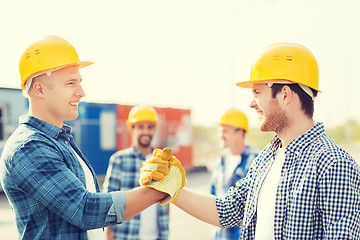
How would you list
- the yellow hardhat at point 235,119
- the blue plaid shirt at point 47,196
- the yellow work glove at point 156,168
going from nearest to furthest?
the blue plaid shirt at point 47,196 → the yellow work glove at point 156,168 → the yellow hardhat at point 235,119

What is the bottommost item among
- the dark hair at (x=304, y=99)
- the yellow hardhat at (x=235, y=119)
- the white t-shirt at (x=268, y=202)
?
the white t-shirt at (x=268, y=202)

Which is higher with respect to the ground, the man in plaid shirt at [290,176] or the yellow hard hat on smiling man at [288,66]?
the yellow hard hat on smiling man at [288,66]

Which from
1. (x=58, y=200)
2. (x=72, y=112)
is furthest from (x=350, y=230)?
(x=72, y=112)

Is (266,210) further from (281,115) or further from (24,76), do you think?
(24,76)

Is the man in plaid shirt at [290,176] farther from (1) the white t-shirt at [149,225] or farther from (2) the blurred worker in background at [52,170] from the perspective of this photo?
(1) the white t-shirt at [149,225]

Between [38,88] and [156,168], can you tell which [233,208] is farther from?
[38,88]

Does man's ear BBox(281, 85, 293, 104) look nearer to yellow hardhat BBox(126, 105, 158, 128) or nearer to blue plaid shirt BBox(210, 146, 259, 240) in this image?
blue plaid shirt BBox(210, 146, 259, 240)

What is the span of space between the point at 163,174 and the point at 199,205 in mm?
616

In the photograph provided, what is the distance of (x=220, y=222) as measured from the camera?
9.61ft

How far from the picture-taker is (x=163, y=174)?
8.29 ft

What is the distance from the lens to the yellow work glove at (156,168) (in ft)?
8.00

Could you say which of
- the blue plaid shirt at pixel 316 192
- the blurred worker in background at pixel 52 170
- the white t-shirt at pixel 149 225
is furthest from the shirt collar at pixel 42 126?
the white t-shirt at pixel 149 225

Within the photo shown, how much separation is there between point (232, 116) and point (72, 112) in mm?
3661

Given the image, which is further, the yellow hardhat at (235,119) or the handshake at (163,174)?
the yellow hardhat at (235,119)
